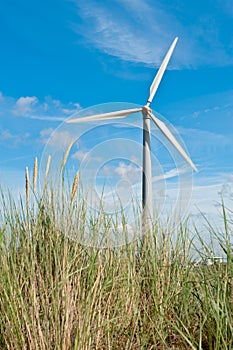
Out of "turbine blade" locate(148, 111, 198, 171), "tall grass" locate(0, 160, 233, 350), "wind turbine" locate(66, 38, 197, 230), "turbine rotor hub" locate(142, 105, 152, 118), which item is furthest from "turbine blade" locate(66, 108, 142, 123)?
"tall grass" locate(0, 160, 233, 350)

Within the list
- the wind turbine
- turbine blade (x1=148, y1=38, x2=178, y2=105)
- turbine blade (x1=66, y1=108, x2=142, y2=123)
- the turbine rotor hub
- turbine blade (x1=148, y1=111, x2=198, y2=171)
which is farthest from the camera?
turbine blade (x1=148, y1=38, x2=178, y2=105)

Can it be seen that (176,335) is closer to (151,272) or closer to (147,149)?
(151,272)

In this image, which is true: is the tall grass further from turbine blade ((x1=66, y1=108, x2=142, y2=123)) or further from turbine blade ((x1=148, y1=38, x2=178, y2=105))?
turbine blade ((x1=148, y1=38, x2=178, y2=105))

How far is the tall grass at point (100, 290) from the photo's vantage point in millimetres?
3820

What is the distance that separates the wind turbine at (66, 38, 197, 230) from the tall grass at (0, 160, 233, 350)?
94 cm

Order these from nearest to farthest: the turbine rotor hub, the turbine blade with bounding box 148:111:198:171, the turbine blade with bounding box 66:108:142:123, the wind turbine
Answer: the wind turbine
the turbine blade with bounding box 66:108:142:123
the turbine blade with bounding box 148:111:198:171
the turbine rotor hub

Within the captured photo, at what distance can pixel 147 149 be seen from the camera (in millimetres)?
8672

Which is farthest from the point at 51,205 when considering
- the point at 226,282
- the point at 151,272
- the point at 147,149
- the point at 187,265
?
the point at 147,149

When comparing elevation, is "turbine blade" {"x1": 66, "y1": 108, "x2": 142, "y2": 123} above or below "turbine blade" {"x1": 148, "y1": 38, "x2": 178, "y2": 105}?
below

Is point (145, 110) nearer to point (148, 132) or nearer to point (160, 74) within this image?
point (148, 132)

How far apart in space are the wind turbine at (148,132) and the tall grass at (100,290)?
3.08 ft

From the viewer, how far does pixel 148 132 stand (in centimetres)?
993

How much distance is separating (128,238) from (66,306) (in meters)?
1.81

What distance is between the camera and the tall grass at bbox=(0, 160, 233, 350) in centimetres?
382
